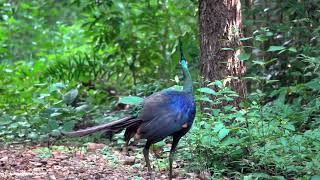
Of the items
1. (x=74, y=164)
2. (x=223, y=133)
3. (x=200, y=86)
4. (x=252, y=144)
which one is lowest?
(x=74, y=164)

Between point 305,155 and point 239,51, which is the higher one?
point 239,51

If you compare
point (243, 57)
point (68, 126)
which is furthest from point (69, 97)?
point (243, 57)

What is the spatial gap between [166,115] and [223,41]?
5.11 feet

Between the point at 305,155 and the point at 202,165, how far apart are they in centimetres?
110

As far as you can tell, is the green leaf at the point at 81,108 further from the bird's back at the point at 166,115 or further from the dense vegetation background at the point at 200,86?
the bird's back at the point at 166,115

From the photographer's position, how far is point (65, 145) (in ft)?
26.5

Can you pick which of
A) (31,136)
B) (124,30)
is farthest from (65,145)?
(124,30)

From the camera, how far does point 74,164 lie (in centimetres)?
683

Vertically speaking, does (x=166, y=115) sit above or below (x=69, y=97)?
above

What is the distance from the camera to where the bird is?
18.0ft

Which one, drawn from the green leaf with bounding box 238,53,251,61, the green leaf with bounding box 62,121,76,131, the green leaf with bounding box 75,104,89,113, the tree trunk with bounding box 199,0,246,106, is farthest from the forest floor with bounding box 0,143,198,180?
the green leaf with bounding box 238,53,251,61

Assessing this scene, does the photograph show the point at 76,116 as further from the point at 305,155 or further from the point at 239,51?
the point at 305,155

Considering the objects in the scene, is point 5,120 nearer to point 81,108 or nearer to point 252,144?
point 81,108

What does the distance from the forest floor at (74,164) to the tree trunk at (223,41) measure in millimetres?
1223
